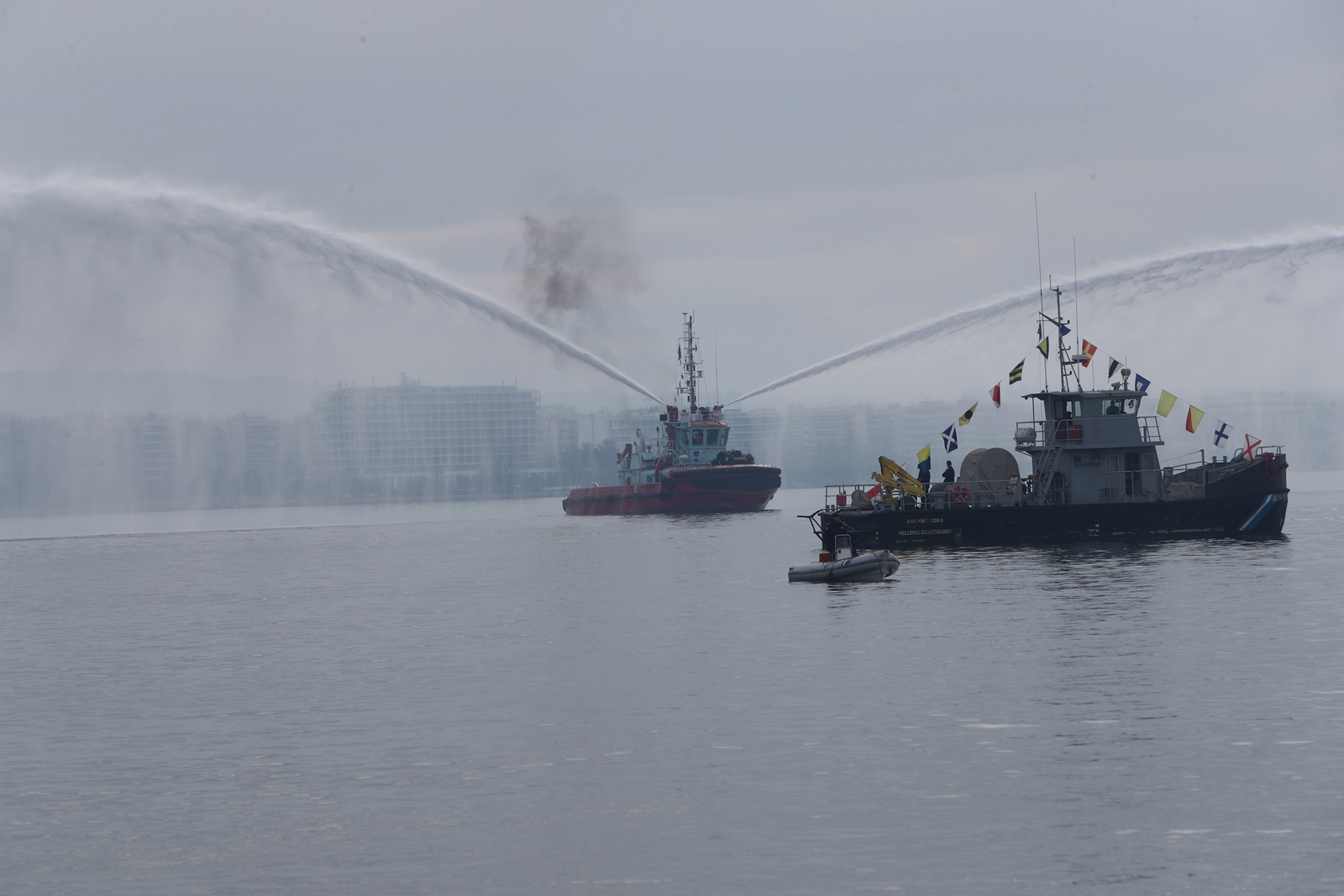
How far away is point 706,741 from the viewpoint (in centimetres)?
3144

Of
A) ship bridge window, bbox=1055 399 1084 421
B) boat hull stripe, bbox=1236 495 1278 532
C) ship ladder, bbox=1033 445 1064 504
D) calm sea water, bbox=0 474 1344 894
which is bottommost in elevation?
calm sea water, bbox=0 474 1344 894

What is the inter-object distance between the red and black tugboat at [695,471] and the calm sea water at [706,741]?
7907cm

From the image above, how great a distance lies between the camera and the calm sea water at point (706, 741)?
22422 millimetres

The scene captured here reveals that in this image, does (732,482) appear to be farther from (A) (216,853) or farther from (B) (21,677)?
(A) (216,853)

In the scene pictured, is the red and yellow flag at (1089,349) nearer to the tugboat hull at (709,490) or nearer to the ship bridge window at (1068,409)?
the ship bridge window at (1068,409)

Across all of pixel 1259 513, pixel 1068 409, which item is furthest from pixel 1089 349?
pixel 1259 513

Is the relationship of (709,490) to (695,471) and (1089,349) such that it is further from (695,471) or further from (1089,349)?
(1089,349)

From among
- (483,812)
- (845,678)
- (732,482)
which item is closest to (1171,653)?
(845,678)

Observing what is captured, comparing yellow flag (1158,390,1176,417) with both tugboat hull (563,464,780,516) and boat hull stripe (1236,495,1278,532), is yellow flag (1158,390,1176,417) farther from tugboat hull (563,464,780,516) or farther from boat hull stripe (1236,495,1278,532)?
tugboat hull (563,464,780,516)

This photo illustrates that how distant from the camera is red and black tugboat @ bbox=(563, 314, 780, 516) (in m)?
147

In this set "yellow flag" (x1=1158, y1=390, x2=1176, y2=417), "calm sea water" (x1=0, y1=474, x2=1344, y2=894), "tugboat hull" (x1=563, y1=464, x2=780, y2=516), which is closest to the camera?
"calm sea water" (x1=0, y1=474, x2=1344, y2=894)

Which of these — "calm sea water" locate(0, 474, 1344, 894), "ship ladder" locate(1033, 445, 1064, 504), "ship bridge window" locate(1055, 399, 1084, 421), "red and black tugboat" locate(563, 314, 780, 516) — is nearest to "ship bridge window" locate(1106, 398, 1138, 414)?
"ship bridge window" locate(1055, 399, 1084, 421)

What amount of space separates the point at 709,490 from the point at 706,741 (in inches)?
4572

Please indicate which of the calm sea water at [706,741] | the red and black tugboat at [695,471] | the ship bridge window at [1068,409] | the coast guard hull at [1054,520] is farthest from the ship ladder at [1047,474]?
the red and black tugboat at [695,471]
